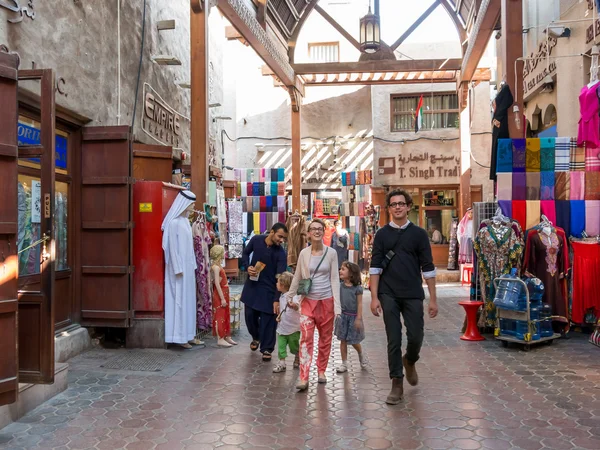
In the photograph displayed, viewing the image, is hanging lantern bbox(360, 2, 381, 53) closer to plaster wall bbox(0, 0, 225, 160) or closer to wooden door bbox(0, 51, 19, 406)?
plaster wall bbox(0, 0, 225, 160)

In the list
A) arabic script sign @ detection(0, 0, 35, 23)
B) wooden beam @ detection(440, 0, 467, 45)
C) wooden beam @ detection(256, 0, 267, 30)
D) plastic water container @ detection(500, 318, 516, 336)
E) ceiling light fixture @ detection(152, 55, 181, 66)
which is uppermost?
wooden beam @ detection(440, 0, 467, 45)

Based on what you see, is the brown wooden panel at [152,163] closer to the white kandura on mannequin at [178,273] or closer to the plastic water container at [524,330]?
the white kandura on mannequin at [178,273]

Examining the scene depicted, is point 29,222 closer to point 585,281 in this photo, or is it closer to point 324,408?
point 324,408

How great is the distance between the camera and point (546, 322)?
7867 millimetres

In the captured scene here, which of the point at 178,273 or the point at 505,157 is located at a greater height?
the point at 505,157

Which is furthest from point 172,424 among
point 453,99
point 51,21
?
point 453,99

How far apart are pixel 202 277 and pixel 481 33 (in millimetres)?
8130

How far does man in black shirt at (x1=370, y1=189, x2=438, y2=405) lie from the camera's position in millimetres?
5273

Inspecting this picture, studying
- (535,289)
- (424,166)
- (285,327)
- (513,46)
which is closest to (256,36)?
(513,46)

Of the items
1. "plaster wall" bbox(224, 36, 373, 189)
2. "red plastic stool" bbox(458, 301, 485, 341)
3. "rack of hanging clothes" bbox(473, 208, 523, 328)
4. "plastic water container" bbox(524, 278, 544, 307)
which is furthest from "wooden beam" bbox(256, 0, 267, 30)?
"plastic water container" bbox(524, 278, 544, 307)

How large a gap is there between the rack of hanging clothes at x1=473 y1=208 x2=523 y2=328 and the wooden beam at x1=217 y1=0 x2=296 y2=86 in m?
5.82

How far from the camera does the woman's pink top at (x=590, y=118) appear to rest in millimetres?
8359

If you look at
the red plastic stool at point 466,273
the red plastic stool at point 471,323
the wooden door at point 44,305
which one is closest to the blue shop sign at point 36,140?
the wooden door at point 44,305

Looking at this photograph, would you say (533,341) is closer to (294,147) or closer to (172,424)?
(172,424)
